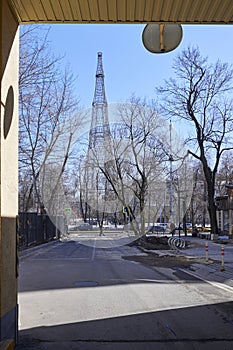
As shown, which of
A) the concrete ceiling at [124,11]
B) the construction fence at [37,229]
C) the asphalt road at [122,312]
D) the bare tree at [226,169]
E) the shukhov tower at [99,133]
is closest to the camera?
the concrete ceiling at [124,11]

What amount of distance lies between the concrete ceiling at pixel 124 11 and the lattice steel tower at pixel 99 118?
2777 centimetres

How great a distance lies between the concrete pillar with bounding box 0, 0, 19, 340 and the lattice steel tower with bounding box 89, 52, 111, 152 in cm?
2809

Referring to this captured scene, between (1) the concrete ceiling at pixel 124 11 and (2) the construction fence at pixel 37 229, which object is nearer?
(1) the concrete ceiling at pixel 124 11

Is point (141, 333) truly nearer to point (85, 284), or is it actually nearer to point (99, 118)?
point (85, 284)

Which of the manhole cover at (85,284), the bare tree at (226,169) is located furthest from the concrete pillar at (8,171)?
the bare tree at (226,169)

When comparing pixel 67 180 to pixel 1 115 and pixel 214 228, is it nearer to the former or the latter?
pixel 214 228

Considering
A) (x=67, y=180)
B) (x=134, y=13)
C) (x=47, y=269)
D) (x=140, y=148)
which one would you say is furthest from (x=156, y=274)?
(x=67, y=180)

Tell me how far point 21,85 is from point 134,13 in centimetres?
1284

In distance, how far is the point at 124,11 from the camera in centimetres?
595

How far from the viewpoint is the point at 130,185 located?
130ft

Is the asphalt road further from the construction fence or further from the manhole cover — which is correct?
the construction fence

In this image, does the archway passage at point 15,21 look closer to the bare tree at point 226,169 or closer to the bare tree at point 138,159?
the bare tree at point 138,159

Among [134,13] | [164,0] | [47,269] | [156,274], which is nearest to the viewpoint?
[164,0]

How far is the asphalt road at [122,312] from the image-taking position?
6520 millimetres
